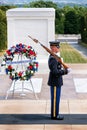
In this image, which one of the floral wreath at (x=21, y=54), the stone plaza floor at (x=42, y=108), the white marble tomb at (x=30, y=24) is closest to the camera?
the stone plaza floor at (x=42, y=108)

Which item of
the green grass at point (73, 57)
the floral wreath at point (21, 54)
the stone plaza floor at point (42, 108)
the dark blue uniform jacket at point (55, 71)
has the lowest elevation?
the green grass at point (73, 57)

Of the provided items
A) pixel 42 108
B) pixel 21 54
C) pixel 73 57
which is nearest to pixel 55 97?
pixel 42 108

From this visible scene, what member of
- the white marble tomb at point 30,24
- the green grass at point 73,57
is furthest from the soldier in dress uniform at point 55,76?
the green grass at point 73,57

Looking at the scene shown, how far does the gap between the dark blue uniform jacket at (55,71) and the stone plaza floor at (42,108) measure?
2.18 ft

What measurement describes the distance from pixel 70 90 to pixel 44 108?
241 cm

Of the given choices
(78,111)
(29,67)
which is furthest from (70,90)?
(78,111)

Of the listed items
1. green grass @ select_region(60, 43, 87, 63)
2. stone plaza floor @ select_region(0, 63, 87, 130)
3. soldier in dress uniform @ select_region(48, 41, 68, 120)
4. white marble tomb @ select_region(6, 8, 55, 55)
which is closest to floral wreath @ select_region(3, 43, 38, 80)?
stone plaza floor @ select_region(0, 63, 87, 130)

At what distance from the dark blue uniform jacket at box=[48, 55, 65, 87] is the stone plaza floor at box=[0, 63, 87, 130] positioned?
67 cm

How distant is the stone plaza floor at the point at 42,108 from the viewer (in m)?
7.86

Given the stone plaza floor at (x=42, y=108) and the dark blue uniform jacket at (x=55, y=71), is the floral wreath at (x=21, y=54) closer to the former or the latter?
the stone plaza floor at (x=42, y=108)

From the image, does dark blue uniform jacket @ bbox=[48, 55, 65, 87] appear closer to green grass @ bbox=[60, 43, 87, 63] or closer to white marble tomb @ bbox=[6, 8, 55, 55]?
white marble tomb @ bbox=[6, 8, 55, 55]

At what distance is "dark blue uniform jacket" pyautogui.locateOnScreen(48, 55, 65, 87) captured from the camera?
7.94 meters

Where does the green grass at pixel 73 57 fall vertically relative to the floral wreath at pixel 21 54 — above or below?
below

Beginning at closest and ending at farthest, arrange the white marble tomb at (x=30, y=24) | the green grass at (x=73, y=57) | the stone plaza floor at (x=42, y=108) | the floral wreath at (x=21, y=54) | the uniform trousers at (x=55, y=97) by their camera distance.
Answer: the stone plaza floor at (x=42, y=108) < the uniform trousers at (x=55, y=97) < the floral wreath at (x=21, y=54) < the white marble tomb at (x=30, y=24) < the green grass at (x=73, y=57)
